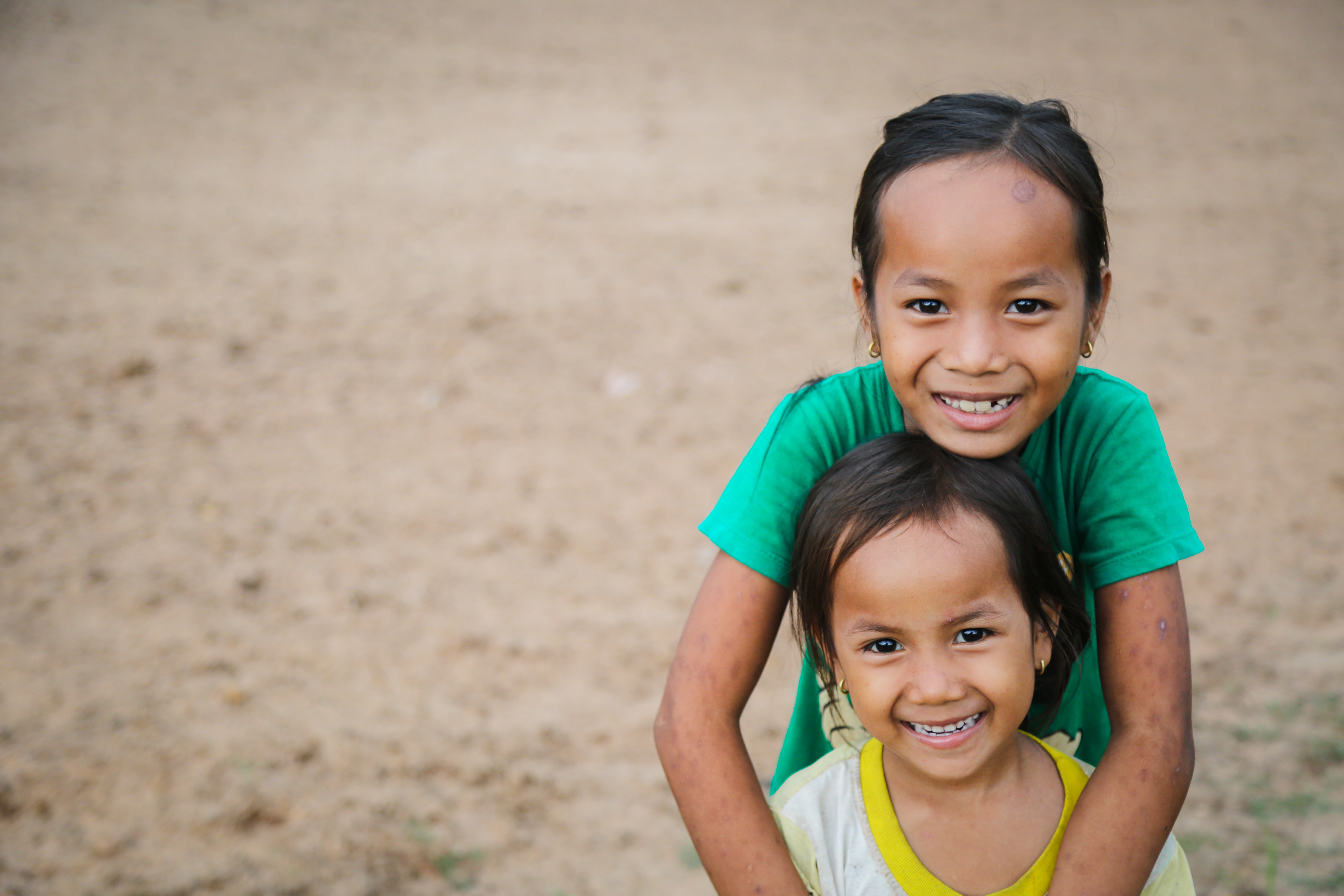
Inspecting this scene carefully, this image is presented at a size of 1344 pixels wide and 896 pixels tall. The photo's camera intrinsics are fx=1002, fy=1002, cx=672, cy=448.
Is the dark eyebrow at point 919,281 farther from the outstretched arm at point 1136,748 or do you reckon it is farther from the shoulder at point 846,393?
the outstretched arm at point 1136,748

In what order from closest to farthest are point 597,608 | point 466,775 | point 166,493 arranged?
point 466,775 < point 597,608 < point 166,493

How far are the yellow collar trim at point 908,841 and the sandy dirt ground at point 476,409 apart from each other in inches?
43.5

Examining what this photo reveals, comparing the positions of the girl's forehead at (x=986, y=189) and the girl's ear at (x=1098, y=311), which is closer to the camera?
the girl's forehead at (x=986, y=189)

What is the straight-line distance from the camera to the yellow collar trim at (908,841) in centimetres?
128

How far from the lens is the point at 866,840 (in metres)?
1.34

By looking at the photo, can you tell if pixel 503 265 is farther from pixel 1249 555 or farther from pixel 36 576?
pixel 1249 555

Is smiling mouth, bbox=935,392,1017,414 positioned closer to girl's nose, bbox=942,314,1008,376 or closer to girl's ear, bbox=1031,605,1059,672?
girl's nose, bbox=942,314,1008,376

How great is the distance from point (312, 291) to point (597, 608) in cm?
264

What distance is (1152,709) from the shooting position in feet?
4.23

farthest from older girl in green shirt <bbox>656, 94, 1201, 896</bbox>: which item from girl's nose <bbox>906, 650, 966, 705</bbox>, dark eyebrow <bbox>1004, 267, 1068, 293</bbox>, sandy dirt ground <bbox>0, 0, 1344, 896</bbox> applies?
sandy dirt ground <bbox>0, 0, 1344, 896</bbox>

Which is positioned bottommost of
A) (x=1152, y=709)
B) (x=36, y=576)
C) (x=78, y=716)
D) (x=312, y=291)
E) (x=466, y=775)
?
(x=466, y=775)

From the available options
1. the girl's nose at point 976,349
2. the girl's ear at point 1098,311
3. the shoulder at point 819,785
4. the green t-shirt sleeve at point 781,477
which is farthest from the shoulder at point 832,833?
the girl's ear at point 1098,311

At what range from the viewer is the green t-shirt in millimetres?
1314

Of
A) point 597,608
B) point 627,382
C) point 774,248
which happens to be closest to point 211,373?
point 627,382
